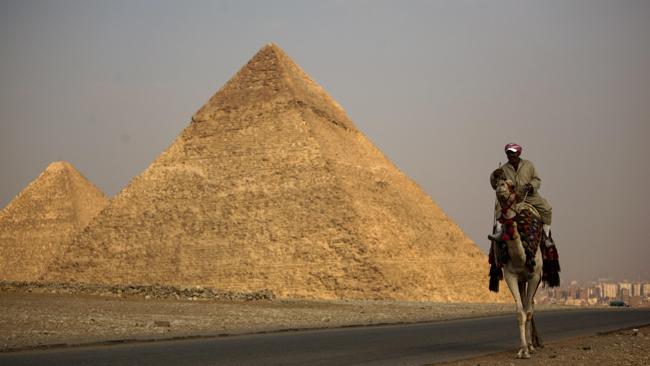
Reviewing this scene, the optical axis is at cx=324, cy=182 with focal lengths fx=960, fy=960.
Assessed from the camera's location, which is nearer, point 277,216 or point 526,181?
point 526,181

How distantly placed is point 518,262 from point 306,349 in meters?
2.88

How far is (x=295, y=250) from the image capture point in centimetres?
5441

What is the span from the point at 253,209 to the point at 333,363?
160 ft

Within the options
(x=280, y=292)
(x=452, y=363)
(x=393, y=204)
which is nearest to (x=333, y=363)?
(x=452, y=363)

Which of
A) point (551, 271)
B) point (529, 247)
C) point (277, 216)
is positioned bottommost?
point (551, 271)

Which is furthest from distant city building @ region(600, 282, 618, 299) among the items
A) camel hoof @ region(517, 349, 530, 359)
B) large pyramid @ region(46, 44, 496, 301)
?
camel hoof @ region(517, 349, 530, 359)

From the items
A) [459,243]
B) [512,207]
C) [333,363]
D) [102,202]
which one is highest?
[102,202]

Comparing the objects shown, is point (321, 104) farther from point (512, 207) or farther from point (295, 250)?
point (512, 207)

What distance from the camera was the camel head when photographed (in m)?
11.3

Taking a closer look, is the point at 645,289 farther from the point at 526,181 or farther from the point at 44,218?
the point at 526,181

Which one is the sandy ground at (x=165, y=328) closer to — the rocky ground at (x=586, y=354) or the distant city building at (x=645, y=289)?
the rocky ground at (x=586, y=354)

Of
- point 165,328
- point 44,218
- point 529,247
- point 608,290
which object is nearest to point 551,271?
point 529,247

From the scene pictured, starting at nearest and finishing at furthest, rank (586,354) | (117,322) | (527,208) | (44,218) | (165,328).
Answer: (586,354) → (527,208) → (165,328) → (117,322) → (44,218)

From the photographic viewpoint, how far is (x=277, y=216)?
57.5m
